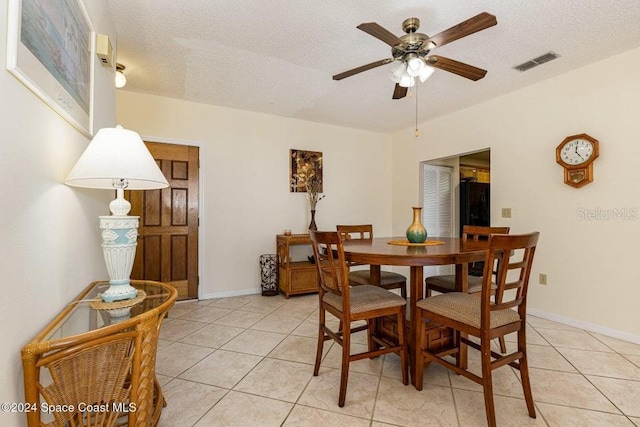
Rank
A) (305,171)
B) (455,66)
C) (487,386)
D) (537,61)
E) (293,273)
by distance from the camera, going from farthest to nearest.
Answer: (305,171) < (293,273) < (537,61) < (455,66) < (487,386)

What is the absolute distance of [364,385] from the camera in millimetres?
1891

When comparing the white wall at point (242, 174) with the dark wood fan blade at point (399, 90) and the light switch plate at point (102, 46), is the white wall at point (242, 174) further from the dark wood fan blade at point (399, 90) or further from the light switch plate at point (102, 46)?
the dark wood fan blade at point (399, 90)

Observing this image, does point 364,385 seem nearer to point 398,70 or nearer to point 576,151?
point 398,70

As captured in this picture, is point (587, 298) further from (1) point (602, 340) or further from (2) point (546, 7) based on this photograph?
(2) point (546, 7)

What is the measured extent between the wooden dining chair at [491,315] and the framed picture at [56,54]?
1831 mm

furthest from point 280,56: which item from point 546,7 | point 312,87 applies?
point 546,7

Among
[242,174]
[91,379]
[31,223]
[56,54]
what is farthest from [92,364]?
[242,174]

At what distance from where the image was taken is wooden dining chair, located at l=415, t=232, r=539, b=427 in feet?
4.65

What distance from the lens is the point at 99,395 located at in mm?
932

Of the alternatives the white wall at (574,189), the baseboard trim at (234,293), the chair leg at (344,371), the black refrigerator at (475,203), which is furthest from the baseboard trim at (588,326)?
the baseboard trim at (234,293)

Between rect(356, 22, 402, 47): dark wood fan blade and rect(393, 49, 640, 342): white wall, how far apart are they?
2285mm

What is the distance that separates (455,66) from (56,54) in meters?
2.19

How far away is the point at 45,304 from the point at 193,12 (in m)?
2.01

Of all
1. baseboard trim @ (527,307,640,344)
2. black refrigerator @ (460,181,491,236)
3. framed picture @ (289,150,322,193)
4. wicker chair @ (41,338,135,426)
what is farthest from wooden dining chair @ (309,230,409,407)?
black refrigerator @ (460,181,491,236)
